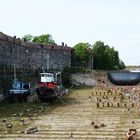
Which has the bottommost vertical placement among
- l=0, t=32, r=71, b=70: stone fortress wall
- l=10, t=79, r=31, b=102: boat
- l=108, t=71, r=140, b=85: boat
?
l=10, t=79, r=31, b=102: boat

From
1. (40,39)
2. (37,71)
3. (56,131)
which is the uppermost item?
(40,39)

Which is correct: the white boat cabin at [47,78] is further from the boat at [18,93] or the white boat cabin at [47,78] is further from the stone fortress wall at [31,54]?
the stone fortress wall at [31,54]

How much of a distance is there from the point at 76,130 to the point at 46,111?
687 centimetres

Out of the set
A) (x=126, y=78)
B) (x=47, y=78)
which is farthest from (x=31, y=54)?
(x=47, y=78)

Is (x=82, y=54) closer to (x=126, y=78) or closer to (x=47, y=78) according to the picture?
(x=126, y=78)

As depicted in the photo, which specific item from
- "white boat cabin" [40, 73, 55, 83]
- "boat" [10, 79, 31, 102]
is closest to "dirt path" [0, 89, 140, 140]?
"boat" [10, 79, 31, 102]

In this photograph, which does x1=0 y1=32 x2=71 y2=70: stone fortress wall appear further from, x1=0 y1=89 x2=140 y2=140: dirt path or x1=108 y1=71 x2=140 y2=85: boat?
x1=0 y1=89 x2=140 y2=140: dirt path

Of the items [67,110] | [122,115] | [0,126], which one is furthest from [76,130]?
[67,110]

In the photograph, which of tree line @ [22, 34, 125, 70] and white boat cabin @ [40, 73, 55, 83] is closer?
white boat cabin @ [40, 73, 55, 83]

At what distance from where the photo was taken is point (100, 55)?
64.1 meters

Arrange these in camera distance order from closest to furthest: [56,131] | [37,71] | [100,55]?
[56,131]
[37,71]
[100,55]

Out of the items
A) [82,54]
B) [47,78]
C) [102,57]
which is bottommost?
[47,78]

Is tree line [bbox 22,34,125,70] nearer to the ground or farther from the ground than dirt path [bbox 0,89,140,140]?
farther from the ground

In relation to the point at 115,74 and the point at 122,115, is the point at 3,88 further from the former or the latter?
the point at 115,74
